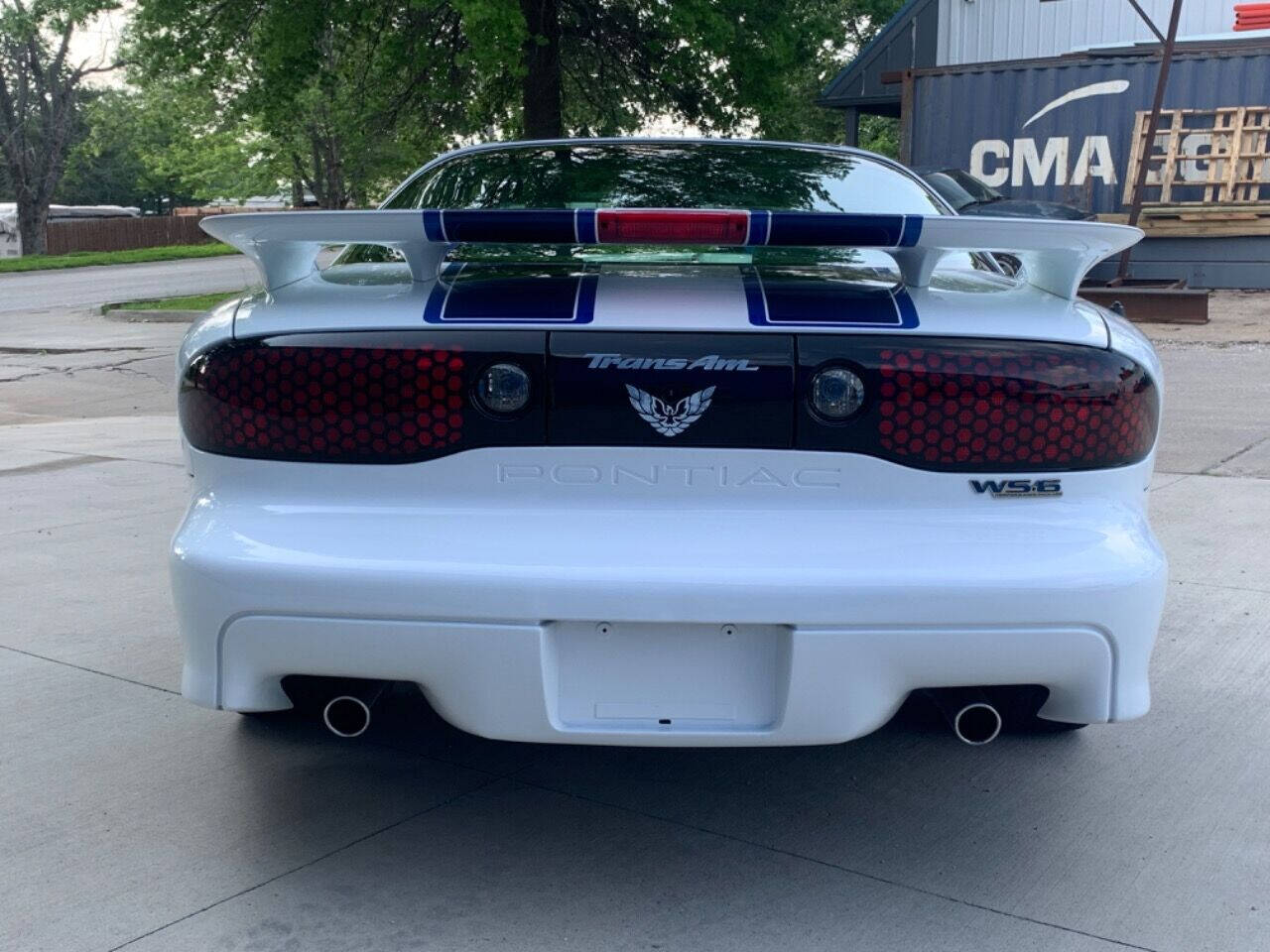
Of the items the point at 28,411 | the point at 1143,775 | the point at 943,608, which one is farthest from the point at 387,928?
the point at 28,411

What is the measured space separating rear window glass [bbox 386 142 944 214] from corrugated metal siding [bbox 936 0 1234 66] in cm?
1778

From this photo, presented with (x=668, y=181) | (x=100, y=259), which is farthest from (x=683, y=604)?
(x=100, y=259)

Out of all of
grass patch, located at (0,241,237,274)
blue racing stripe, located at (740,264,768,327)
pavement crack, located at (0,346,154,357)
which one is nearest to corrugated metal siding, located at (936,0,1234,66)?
pavement crack, located at (0,346,154,357)

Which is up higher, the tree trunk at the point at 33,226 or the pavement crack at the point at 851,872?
the pavement crack at the point at 851,872

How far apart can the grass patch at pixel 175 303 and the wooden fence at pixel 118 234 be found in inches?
999

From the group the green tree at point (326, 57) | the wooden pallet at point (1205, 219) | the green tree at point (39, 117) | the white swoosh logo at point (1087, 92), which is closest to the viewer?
the green tree at point (326, 57)

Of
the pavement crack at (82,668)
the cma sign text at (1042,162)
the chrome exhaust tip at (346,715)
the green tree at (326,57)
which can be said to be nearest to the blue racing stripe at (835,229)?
the chrome exhaust tip at (346,715)

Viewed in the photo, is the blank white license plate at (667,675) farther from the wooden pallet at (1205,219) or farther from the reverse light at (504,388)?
the wooden pallet at (1205,219)

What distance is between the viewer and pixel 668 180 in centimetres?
379

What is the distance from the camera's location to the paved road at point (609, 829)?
8.78 feet

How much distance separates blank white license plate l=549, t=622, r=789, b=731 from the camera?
254 centimetres

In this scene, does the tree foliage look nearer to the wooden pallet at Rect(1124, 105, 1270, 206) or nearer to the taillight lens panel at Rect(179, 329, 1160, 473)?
the wooden pallet at Rect(1124, 105, 1270, 206)

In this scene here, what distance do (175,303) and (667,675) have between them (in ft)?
62.0

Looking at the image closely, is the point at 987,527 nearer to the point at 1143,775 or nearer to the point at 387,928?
the point at 1143,775
